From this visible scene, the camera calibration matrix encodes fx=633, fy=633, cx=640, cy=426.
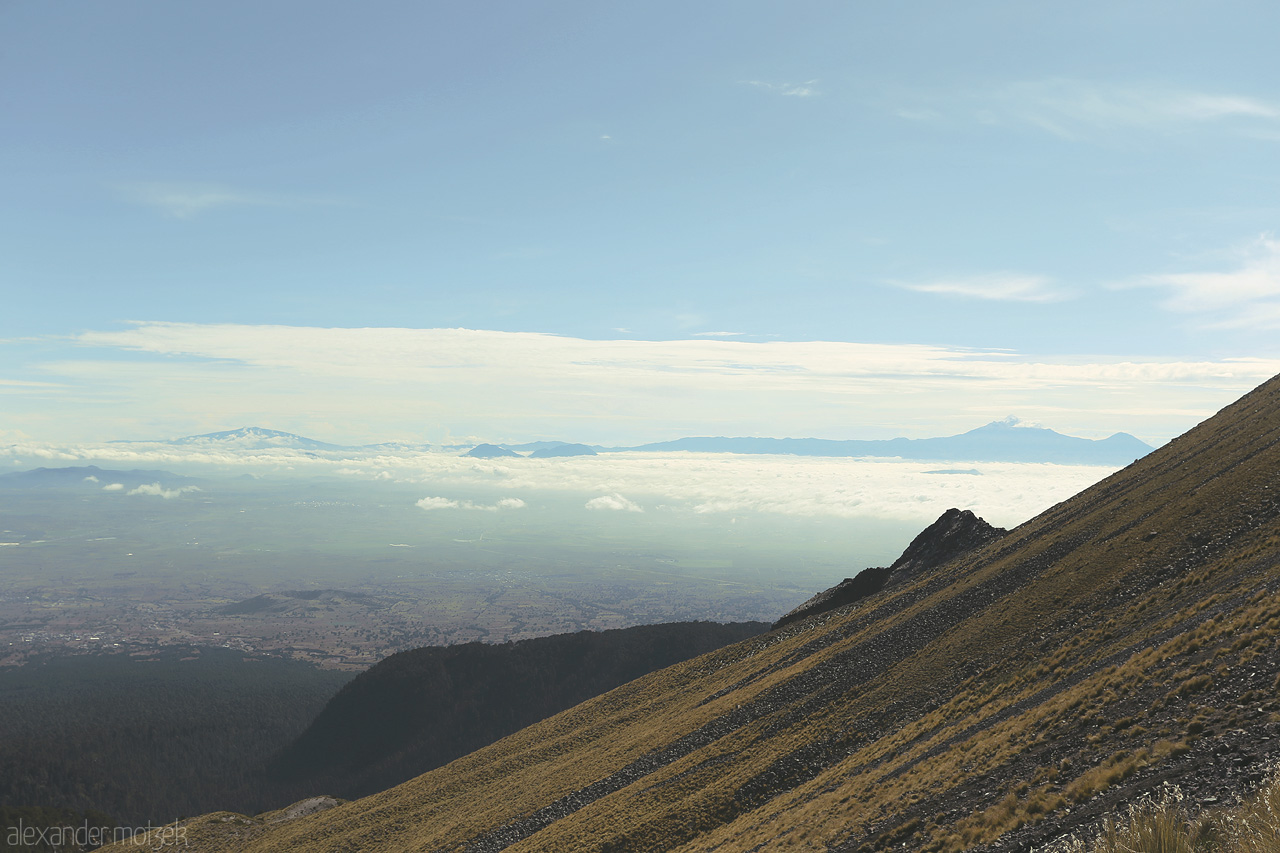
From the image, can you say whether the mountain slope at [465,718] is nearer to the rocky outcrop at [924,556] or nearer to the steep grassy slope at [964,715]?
the rocky outcrop at [924,556]

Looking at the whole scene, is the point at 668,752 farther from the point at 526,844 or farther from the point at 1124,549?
the point at 1124,549

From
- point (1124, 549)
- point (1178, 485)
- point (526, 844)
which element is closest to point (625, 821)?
point (526, 844)

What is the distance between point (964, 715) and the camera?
38.5 metres

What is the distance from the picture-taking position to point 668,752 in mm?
56031

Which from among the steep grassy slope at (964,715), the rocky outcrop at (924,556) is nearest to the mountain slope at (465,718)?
the rocky outcrop at (924,556)

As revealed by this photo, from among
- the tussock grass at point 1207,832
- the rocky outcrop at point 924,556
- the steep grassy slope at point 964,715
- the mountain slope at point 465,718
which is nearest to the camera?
the tussock grass at point 1207,832

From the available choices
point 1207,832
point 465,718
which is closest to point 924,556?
point 1207,832

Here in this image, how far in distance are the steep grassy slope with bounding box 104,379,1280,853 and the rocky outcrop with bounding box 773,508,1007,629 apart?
9511 mm

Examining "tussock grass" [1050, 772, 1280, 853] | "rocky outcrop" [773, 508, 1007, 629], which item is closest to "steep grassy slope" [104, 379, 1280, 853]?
"tussock grass" [1050, 772, 1280, 853]

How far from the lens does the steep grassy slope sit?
2388 cm

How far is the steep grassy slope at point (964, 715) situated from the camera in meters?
23.9

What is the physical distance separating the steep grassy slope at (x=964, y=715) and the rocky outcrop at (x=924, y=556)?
9.51 meters

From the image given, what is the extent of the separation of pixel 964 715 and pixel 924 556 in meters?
66.6

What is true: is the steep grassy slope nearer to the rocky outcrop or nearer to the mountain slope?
the rocky outcrop
